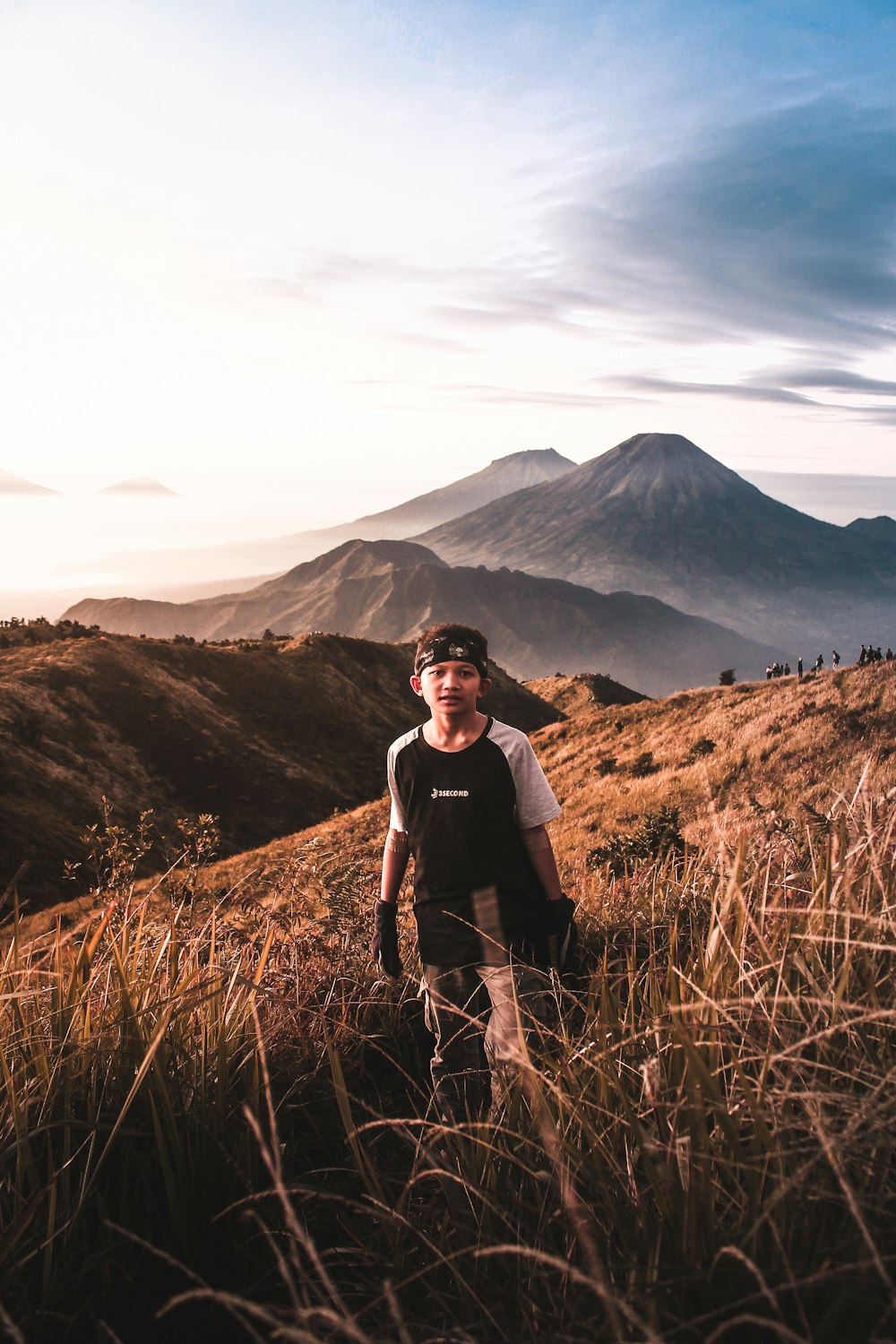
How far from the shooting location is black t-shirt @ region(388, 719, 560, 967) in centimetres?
368

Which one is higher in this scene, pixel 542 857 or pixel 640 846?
pixel 542 857

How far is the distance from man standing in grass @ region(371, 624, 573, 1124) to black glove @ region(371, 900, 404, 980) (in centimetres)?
34

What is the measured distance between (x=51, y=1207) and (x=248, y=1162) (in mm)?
601

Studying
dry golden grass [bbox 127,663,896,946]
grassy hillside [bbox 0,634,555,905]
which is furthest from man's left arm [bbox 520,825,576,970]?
grassy hillside [bbox 0,634,555,905]

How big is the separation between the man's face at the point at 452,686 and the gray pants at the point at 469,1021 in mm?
1191

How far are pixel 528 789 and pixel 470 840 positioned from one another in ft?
1.20

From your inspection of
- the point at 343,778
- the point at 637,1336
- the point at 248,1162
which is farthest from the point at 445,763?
the point at 343,778

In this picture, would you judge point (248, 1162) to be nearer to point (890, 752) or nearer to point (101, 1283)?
point (101, 1283)

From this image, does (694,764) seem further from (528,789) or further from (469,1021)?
(469,1021)

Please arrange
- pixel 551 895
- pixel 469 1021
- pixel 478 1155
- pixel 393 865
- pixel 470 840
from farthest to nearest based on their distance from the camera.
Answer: pixel 393 865 < pixel 551 895 < pixel 470 840 < pixel 469 1021 < pixel 478 1155

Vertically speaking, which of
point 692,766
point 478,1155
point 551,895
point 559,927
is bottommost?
point 692,766

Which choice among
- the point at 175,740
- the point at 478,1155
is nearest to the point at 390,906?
the point at 478,1155

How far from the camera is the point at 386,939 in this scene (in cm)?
412

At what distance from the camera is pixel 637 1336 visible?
1.46m
